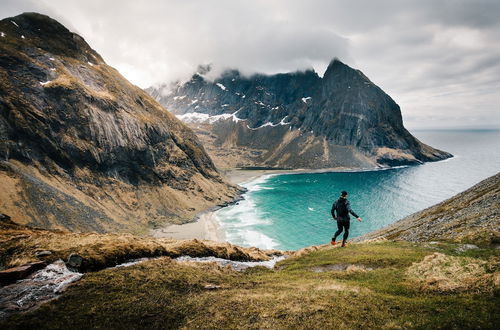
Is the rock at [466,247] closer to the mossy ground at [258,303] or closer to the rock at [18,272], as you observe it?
the mossy ground at [258,303]

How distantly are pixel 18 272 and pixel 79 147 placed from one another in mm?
130099

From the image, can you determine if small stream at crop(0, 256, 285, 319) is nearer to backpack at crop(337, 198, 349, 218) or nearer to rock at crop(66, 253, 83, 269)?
rock at crop(66, 253, 83, 269)

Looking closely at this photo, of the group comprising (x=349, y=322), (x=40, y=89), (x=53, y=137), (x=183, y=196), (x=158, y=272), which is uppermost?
(x=40, y=89)

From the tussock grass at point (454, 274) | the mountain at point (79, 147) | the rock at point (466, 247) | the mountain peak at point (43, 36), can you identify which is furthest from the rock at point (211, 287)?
the mountain peak at point (43, 36)

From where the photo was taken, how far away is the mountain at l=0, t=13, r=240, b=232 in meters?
95.8

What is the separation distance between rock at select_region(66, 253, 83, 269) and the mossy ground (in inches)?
91.5

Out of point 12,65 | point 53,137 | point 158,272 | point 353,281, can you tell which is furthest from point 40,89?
Answer: point 353,281

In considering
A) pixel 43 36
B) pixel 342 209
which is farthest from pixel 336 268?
pixel 43 36

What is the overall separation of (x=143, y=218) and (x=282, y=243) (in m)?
67.3

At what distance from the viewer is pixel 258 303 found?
12227mm

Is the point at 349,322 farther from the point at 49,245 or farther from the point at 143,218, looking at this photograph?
the point at 143,218

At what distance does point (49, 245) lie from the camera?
19.0m

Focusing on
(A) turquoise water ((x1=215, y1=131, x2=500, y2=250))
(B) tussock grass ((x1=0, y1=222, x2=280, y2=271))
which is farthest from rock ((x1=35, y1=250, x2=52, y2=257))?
(A) turquoise water ((x1=215, y1=131, x2=500, y2=250))

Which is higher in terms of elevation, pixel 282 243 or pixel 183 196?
pixel 183 196
